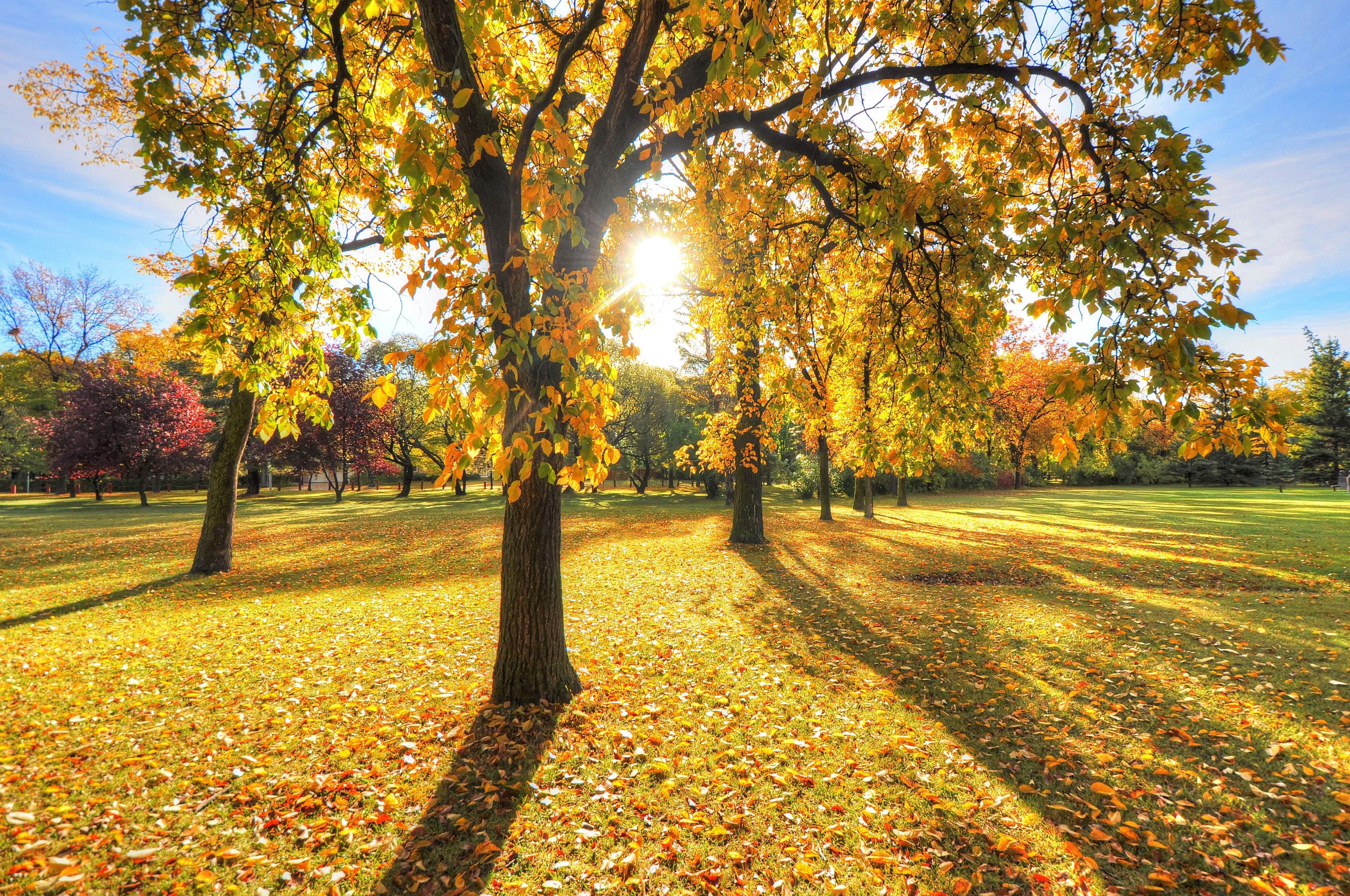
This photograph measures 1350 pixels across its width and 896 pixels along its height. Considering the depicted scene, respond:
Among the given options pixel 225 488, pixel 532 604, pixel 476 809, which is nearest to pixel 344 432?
pixel 225 488

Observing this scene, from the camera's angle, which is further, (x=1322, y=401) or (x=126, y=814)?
(x=1322, y=401)

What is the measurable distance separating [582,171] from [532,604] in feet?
13.1

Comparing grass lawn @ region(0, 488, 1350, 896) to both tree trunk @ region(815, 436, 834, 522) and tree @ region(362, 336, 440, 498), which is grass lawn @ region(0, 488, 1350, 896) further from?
tree @ region(362, 336, 440, 498)

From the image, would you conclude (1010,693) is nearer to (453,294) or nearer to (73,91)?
(453,294)

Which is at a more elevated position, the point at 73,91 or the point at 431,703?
the point at 73,91

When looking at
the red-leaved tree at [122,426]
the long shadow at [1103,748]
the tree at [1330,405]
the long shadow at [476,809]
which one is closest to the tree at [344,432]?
the red-leaved tree at [122,426]

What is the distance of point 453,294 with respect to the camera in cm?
317

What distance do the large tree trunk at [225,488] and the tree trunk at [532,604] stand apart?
29.1ft

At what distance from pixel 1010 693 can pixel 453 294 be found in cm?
636

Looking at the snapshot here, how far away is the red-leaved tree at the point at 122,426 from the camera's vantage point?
24.2 meters

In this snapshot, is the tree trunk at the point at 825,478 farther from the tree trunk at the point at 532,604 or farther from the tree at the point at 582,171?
the tree trunk at the point at 532,604

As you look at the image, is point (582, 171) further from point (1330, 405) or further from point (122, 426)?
point (1330, 405)

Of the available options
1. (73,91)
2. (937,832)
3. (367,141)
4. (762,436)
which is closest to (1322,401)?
(762,436)

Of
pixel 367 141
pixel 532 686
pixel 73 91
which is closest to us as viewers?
pixel 532 686
